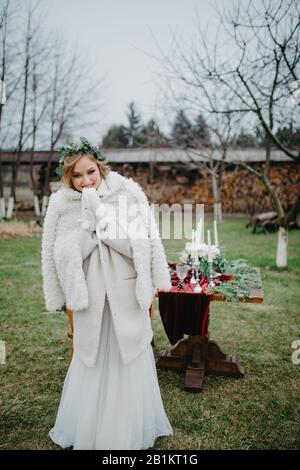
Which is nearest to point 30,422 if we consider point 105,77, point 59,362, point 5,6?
point 59,362

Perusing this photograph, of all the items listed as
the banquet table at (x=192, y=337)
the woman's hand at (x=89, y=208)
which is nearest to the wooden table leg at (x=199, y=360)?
the banquet table at (x=192, y=337)

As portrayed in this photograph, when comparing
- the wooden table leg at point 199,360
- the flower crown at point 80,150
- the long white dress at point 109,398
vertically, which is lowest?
the wooden table leg at point 199,360

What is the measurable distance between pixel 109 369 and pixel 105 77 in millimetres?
16318

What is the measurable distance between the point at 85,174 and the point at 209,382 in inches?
92.7

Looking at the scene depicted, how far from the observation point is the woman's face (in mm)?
2215

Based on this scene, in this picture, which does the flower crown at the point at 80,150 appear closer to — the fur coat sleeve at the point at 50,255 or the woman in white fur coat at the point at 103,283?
the woman in white fur coat at the point at 103,283

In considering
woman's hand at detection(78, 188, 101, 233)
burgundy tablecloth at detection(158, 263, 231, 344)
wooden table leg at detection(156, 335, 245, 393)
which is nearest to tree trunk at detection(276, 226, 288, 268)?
wooden table leg at detection(156, 335, 245, 393)

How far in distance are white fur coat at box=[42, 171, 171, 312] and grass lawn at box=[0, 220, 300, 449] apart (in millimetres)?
1140

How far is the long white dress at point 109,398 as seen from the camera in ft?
7.20

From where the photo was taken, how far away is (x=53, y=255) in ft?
7.30

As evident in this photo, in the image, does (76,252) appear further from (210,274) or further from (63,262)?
(210,274)

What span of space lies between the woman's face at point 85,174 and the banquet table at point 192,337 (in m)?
1.30

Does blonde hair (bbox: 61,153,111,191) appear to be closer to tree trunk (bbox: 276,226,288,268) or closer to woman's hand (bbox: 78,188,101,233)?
woman's hand (bbox: 78,188,101,233)
